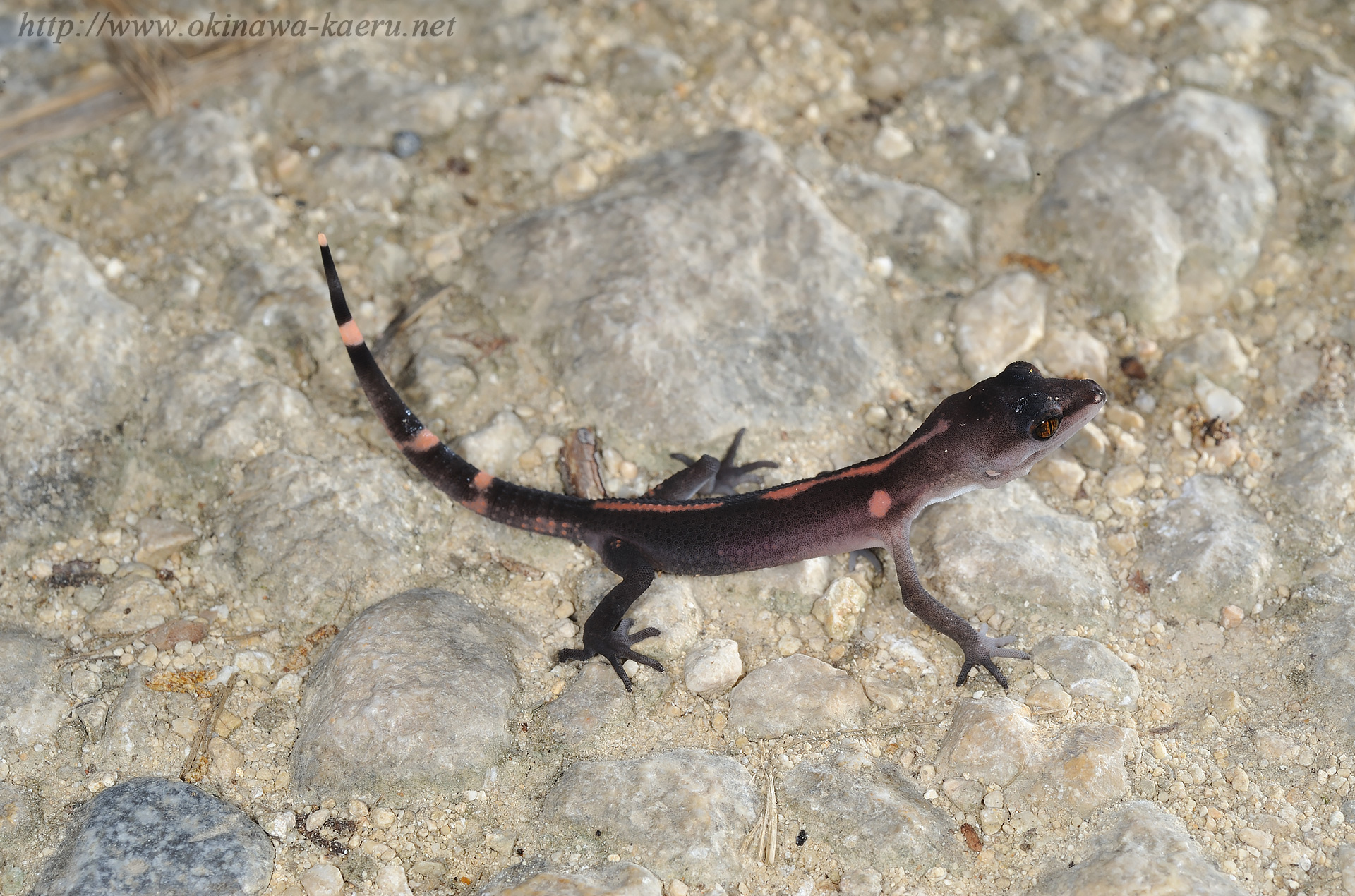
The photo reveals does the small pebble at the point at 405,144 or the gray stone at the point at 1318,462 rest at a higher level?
the small pebble at the point at 405,144

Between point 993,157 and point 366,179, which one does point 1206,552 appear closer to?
point 993,157

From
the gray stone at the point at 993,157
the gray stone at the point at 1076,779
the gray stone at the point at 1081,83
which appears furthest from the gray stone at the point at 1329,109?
the gray stone at the point at 1076,779

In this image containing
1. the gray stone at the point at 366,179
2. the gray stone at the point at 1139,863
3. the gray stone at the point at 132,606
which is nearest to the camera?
the gray stone at the point at 1139,863

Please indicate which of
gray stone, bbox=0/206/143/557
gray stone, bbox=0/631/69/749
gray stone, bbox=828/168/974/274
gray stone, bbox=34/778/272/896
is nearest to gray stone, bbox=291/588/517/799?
gray stone, bbox=34/778/272/896

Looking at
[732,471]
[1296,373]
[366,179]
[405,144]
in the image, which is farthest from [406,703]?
[1296,373]

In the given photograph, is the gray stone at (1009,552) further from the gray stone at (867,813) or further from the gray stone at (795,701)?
the gray stone at (867,813)

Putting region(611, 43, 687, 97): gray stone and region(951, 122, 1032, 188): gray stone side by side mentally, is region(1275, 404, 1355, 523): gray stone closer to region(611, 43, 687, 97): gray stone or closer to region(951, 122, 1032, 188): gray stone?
region(951, 122, 1032, 188): gray stone

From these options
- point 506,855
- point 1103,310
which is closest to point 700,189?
point 1103,310

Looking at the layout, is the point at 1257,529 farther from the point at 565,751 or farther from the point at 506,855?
the point at 506,855
